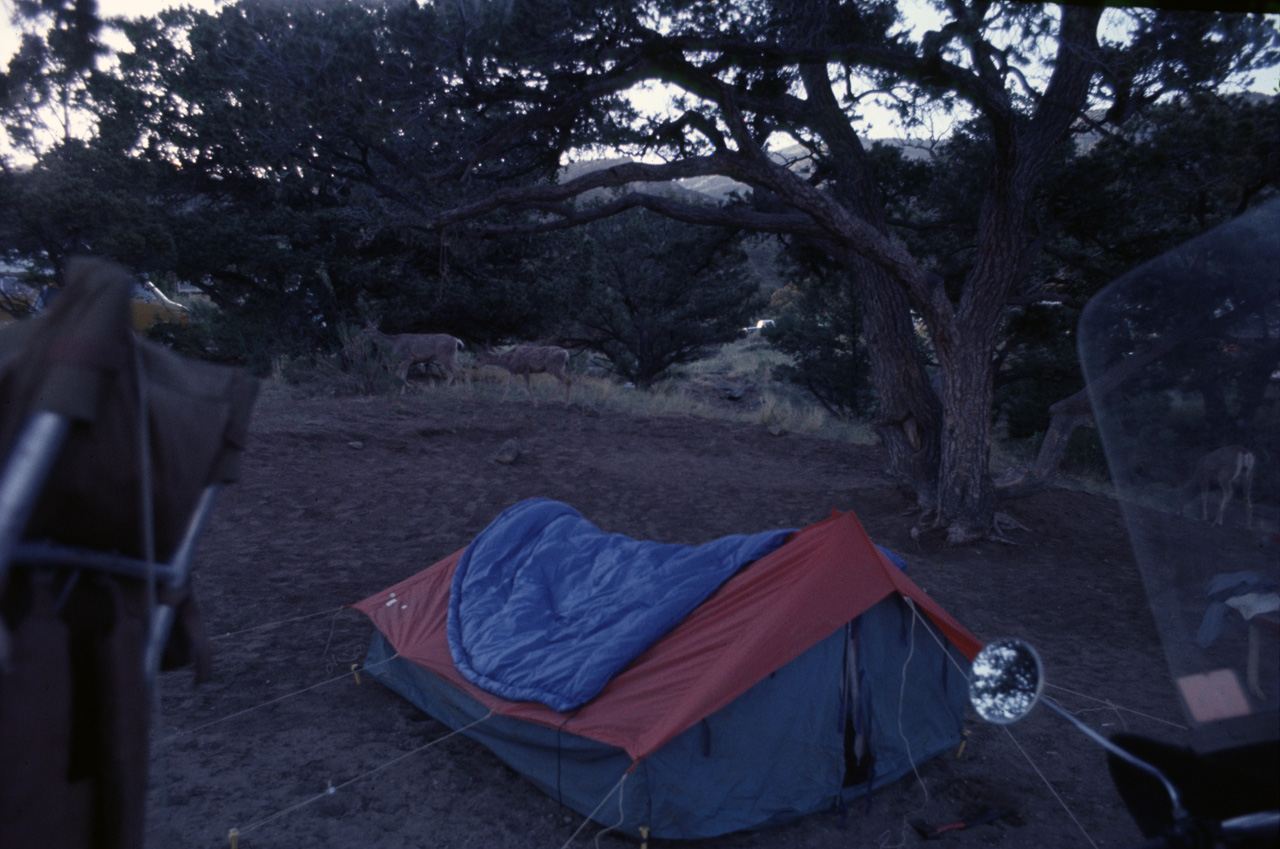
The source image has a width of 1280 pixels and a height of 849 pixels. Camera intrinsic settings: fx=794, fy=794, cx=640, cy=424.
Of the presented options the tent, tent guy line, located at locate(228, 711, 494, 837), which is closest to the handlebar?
the tent

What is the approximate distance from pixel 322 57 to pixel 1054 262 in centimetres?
1033

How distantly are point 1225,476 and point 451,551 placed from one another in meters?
7.39

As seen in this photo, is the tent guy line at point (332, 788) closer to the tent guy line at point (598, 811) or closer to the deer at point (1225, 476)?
the tent guy line at point (598, 811)

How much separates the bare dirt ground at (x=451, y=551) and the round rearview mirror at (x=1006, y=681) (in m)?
2.10

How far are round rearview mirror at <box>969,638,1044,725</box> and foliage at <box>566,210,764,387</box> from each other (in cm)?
1855

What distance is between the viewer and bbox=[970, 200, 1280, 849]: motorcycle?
5.58 ft

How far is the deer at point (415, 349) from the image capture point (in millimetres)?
15891

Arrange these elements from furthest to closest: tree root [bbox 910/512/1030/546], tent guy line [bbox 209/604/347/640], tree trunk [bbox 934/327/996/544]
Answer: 1. tree root [bbox 910/512/1030/546]
2. tree trunk [bbox 934/327/996/544]
3. tent guy line [bbox 209/604/347/640]

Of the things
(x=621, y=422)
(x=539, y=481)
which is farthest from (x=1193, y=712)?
(x=621, y=422)

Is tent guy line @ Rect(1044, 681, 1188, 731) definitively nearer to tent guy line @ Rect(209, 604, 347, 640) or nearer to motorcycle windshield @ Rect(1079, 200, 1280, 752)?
motorcycle windshield @ Rect(1079, 200, 1280, 752)

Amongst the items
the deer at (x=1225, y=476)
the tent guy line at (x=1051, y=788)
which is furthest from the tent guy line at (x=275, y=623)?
the deer at (x=1225, y=476)

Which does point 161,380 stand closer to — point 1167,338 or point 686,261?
point 1167,338

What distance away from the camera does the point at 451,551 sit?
27.8 feet

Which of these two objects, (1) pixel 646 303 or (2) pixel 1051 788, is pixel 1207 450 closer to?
(2) pixel 1051 788
